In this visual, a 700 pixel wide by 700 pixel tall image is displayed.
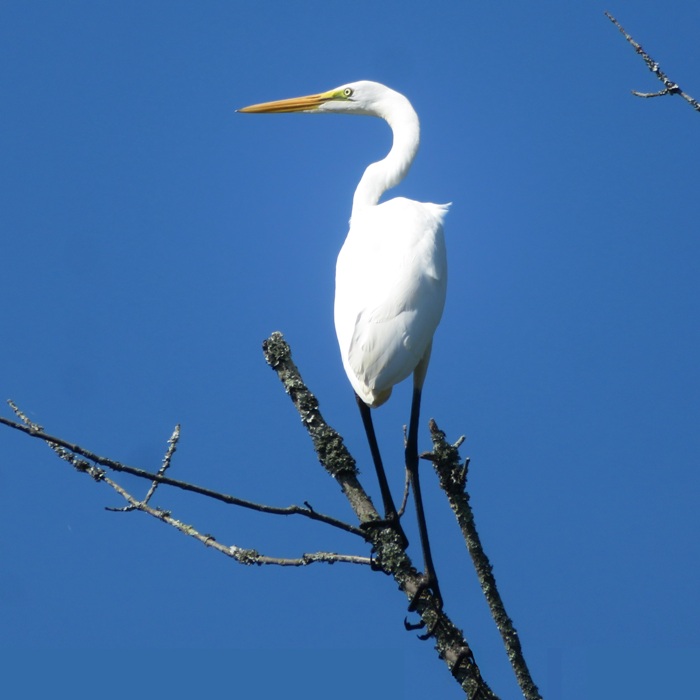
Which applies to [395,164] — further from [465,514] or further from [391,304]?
[465,514]

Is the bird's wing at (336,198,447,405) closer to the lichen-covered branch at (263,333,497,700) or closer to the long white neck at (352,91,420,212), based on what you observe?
the lichen-covered branch at (263,333,497,700)

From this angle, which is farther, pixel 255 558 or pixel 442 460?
pixel 442 460

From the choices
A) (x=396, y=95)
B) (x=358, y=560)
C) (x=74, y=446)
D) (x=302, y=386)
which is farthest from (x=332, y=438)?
(x=396, y=95)

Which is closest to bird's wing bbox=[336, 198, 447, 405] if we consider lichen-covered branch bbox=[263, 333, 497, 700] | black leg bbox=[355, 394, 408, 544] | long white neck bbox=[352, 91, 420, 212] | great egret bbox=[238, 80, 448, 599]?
great egret bbox=[238, 80, 448, 599]

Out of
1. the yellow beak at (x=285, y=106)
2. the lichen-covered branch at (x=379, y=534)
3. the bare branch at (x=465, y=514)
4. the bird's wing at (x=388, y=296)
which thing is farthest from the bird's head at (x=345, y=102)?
the bare branch at (x=465, y=514)

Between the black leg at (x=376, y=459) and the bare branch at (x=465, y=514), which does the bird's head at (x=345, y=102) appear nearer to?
the black leg at (x=376, y=459)

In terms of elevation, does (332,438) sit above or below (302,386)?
below

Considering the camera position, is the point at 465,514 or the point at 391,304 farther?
the point at 391,304

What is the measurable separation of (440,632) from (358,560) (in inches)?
19.9

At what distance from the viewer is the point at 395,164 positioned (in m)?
6.05

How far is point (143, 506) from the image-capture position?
3.42m

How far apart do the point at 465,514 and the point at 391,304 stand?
1.25 metres

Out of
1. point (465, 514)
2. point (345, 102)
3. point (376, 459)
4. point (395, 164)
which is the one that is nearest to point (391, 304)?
point (376, 459)

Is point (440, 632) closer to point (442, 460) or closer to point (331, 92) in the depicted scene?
point (442, 460)
